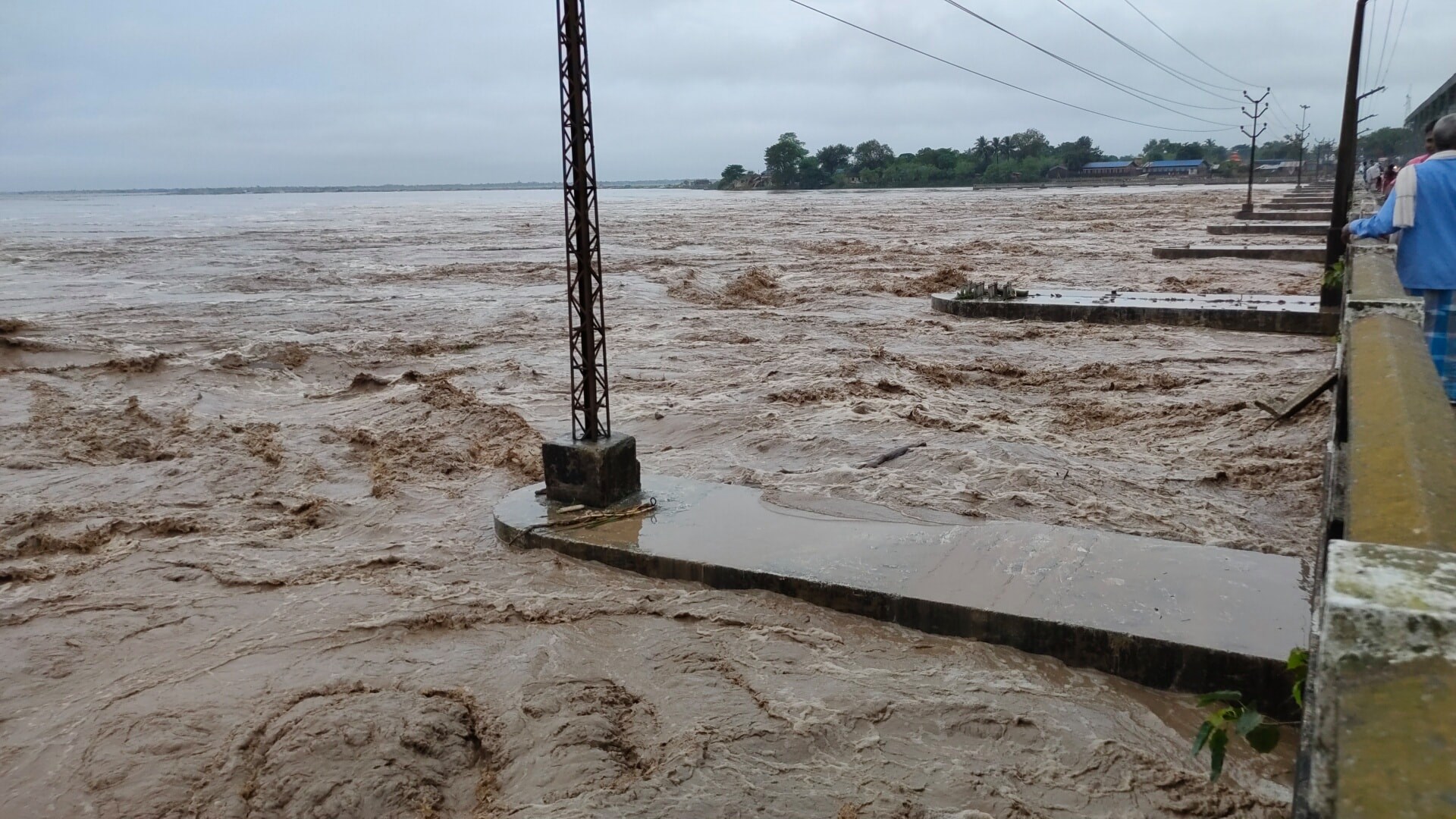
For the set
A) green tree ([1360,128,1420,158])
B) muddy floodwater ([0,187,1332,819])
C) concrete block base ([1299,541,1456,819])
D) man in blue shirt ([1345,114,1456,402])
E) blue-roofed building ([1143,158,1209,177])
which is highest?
blue-roofed building ([1143,158,1209,177])

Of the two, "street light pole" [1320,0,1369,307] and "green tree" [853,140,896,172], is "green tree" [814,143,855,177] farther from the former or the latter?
"street light pole" [1320,0,1369,307]

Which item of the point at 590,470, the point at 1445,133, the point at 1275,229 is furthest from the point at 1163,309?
the point at 1275,229

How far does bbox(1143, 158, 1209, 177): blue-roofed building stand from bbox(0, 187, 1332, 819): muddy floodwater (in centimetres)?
11906

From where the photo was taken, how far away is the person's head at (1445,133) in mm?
5215

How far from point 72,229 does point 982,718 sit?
205ft

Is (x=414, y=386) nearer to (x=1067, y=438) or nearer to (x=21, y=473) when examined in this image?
(x=21, y=473)

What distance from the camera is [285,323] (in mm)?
17438

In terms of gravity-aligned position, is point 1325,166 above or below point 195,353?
above

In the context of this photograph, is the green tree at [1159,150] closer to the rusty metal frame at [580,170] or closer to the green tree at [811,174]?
the green tree at [811,174]

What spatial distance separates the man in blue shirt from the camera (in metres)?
5.18

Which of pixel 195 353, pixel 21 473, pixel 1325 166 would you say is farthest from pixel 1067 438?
pixel 1325 166

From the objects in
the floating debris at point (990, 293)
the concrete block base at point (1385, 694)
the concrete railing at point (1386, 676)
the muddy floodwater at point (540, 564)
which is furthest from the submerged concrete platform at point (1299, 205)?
the concrete block base at point (1385, 694)

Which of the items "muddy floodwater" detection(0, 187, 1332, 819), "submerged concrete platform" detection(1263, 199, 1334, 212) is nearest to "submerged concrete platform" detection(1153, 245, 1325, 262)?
"muddy floodwater" detection(0, 187, 1332, 819)

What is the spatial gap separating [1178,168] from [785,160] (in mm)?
52812
